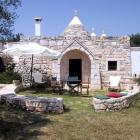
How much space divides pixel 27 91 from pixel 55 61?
5289mm

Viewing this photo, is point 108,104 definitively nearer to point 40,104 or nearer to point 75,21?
point 40,104

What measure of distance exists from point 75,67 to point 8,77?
17.4 feet

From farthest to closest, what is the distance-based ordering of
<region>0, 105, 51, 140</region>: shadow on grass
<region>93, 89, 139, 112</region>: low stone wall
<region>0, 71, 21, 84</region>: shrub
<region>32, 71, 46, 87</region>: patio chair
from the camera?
<region>0, 71, 21, 84</region>: shrub
<region>32, 71, 46, 87</region>: patio chair
<region>93, 89, 139, 112</region>: low stone wall
<region>0, 105, 51, 140</region>: shadow on grass

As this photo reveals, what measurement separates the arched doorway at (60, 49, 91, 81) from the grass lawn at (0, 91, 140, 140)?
1266 cm

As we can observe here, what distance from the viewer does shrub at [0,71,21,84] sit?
956 inches

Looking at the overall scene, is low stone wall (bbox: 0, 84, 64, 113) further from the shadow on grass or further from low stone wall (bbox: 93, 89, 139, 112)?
low stone wall (bbox: 93, 89, 139, 112)

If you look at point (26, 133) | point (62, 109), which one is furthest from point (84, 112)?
point (26, 133)

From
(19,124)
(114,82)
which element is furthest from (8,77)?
(19,124)

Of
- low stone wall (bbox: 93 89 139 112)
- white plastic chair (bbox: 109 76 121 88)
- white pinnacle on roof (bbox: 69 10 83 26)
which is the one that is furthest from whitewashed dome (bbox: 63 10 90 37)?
low stone wall (bbox: 93 89 139 112)

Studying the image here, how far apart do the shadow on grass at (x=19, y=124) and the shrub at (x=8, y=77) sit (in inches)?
434

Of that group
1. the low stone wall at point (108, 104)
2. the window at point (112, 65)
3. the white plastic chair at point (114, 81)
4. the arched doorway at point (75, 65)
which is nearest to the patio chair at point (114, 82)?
the white plastic chair at point (114, 81)

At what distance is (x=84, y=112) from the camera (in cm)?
1353

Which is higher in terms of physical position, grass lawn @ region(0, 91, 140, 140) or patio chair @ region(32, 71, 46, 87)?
patio chair @ region(32, 71, 46, 87)

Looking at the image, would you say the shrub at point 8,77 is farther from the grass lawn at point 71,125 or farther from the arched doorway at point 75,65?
the grass lawn at point 71,125
